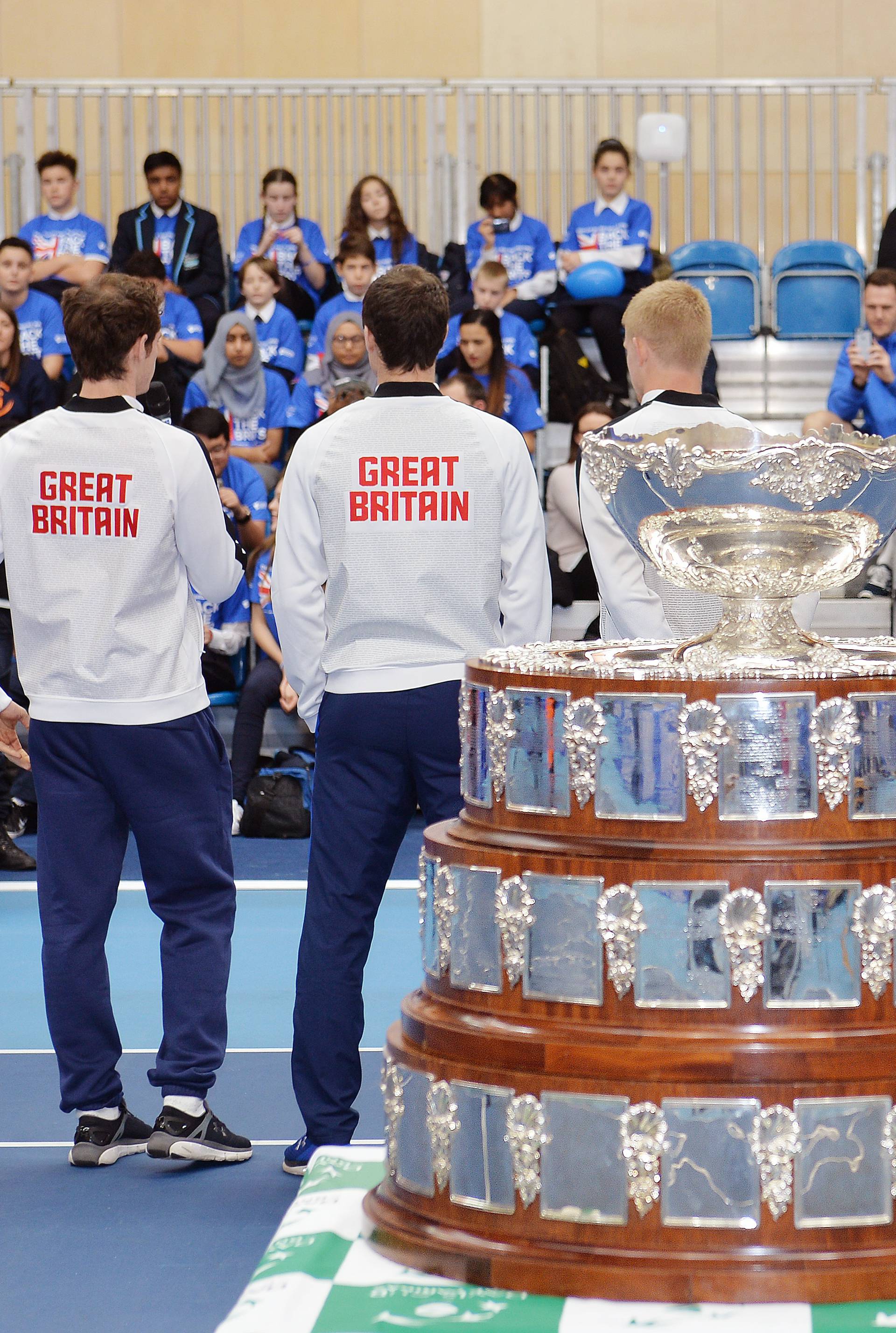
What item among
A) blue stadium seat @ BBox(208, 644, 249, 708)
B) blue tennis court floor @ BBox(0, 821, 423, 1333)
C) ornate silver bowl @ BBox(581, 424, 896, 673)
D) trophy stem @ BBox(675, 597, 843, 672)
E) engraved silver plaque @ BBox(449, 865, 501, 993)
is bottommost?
blue tennis court floor @ BBox(0, 821, 423, 1333)

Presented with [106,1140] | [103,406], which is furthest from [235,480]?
[106,1140]

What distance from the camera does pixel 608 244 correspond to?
10.6 metres

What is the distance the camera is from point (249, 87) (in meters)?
12.2

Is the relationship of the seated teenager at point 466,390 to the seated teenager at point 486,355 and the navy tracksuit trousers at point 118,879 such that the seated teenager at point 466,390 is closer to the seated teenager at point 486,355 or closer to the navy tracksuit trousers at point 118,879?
the seated teenager at point 486,355

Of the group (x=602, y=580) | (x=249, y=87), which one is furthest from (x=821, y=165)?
(x=602, y=580)

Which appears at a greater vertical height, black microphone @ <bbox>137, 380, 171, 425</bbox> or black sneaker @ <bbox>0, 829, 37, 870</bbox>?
black microphone @ <bbox>137, 380, 171, 425</bbox>

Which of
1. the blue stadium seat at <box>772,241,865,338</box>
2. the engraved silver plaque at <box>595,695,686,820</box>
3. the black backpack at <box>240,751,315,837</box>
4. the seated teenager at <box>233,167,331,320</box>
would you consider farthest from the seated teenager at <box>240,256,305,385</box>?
the engraved silver plaque at <box>595,695,686,820</box>

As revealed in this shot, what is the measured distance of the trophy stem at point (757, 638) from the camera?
8.16ft

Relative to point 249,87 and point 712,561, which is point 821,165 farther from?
point 712,561

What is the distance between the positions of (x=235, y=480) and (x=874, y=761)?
21.8ft

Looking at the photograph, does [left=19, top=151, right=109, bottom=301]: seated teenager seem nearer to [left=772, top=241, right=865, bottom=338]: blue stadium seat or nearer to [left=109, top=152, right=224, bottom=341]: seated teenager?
[left=109, top=152, right=224, bottom=341]: seated teenager

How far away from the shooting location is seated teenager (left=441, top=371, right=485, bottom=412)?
26.0 ft

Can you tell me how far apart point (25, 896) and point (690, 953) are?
4.71 m

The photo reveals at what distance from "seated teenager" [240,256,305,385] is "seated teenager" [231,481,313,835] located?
234cm
